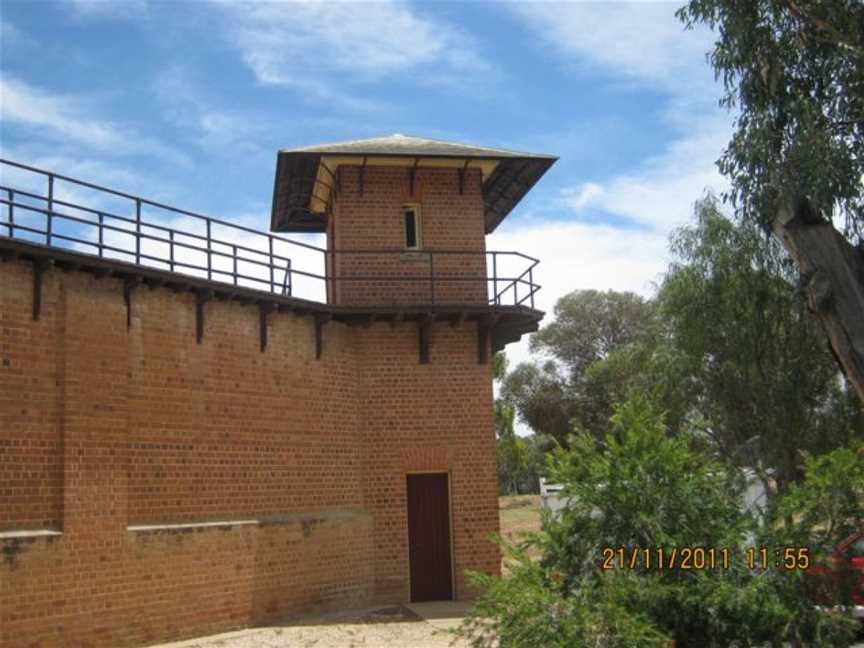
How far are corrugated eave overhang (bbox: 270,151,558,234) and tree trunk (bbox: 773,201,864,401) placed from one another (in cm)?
641

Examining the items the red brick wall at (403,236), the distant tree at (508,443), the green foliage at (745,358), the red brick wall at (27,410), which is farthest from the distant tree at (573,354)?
the red brick wall at (27,410)

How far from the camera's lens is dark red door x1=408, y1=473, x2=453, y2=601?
16938 mm

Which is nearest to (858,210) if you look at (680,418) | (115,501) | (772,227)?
(772,227)

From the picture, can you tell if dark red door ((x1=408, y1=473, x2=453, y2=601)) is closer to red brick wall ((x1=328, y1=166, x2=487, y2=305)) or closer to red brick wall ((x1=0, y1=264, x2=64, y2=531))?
red brick wall ((x1=328, y1=166, x2=487, y2=305))

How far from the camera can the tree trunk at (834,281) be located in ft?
38.6

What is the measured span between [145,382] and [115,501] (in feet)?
5.62

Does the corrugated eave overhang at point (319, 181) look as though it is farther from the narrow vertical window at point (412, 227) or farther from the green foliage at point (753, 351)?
the green foliage at point (753, 351)

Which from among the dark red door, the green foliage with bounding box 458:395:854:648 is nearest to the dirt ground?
the dark red door

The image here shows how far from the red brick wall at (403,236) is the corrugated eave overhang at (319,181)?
1.75 ft

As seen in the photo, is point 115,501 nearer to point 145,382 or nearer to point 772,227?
point 145,382

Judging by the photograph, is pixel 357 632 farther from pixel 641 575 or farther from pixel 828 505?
pixel 828 505

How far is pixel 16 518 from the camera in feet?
38.3

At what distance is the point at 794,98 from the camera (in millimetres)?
12844

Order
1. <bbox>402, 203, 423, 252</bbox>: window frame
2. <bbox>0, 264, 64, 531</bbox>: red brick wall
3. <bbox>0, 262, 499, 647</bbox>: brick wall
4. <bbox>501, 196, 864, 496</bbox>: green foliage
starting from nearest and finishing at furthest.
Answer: <bbox>0, 264, 64, 531</bbox>: red brick wall, <bbox>0, 262, 499, 647</bbox>: brick wall, <bbox>402, 203, 423, 252</bbox>: window frame, <bbox>501, 196, 864, 496</bbox>: green foliage
